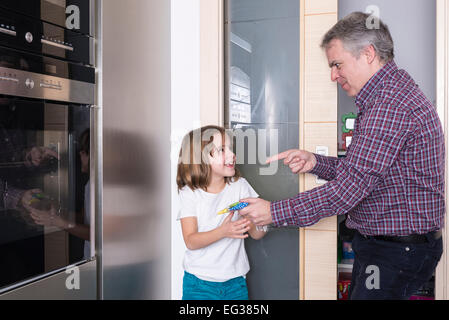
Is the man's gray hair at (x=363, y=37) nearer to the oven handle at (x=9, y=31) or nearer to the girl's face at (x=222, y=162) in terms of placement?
the girl's face at (x=222, y=162)

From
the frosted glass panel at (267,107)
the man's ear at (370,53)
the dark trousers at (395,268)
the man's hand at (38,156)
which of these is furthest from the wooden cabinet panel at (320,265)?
the man's hand at (38,156)

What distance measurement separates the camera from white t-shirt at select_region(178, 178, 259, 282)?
4.92 ft

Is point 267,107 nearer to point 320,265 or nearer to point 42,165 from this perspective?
point 320,265

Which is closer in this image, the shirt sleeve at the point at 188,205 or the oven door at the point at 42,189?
the oven door at the point at 42,189

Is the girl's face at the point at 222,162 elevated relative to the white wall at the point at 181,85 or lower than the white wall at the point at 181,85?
lower

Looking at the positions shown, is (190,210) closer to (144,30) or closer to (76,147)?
(76,147)

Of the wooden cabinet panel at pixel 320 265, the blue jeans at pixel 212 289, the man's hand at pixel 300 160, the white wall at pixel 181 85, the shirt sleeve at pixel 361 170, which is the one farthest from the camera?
Result: the white wall at pixel 181 85

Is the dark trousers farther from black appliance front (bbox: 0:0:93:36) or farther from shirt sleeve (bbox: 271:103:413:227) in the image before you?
black appliance front (bbox: 0:0:93:36)

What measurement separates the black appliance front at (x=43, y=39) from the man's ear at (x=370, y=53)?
95cm

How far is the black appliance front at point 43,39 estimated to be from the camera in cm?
114

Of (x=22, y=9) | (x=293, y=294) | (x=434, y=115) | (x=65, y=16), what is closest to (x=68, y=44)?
(x=65, y=16)

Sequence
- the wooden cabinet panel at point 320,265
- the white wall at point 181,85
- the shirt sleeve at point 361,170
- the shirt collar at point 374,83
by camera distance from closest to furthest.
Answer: the shirt sleeve at point 361,170
the shirt collar at point 374,83
the wooden cabinet panel at point 320,265
the white wall at point 181,85

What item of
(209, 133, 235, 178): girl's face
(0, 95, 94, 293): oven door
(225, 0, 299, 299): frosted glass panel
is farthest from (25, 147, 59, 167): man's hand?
(225, 0, 299, 299): frosted glass panel

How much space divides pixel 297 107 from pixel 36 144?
106 centimetres
